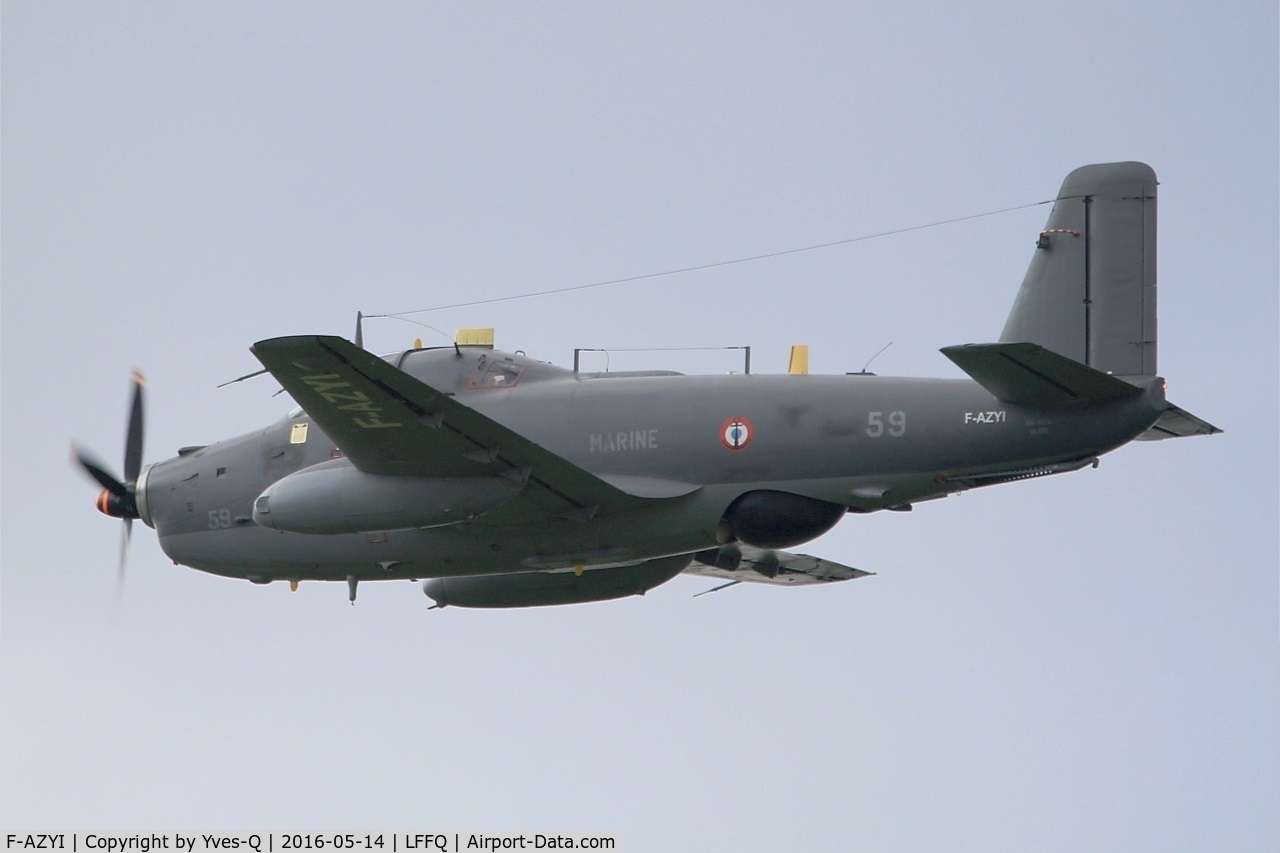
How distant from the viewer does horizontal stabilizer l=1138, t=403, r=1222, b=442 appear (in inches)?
1118

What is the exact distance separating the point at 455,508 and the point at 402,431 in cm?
158

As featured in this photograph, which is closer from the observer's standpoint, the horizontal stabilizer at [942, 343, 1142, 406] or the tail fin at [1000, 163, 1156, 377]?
the horizontal stabilizer at [942, 343, 1142, 406]

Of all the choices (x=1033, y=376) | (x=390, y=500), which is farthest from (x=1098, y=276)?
(x=390, y=500)

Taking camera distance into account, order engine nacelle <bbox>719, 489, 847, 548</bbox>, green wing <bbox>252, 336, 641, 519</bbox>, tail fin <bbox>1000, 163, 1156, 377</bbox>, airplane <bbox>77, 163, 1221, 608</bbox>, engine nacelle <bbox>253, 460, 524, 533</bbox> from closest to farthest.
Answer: green wing <bbox>252, 336, 641, 519</bbox> → airplane <bbox>77, 163, 1221, 608</bbox> → tail fin <bbox>1000, 163, 1156, 377</bbox> → engine nacelle <bbox>253, 460, 524, 533</bbox> → engine nacelle <bbox>719, 489, 847, 548</bbox>

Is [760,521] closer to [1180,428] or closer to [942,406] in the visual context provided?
[942,406]

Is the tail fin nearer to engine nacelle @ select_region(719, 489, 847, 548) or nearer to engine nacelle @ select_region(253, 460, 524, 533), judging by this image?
engine nacelle @ select_region(719, 489, 847, 548)

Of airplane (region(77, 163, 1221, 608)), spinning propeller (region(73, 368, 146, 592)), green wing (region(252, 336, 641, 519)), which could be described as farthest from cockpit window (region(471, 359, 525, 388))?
spinning propeller (region(73, 368, 146, 592))

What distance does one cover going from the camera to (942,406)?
28031mm

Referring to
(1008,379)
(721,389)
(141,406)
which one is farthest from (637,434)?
(141,406)

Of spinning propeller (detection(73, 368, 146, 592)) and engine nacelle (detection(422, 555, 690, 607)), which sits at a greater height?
spinning propeller (detection(73, 368, 146, 592))

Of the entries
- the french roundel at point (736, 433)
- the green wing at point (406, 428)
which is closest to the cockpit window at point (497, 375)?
the green wing at point (406, 428)

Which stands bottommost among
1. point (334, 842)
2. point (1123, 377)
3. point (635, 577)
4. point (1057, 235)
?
point (334, 842)

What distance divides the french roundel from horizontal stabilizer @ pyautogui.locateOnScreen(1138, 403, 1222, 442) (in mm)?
5737

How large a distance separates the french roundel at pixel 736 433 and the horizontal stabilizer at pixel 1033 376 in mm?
3686
